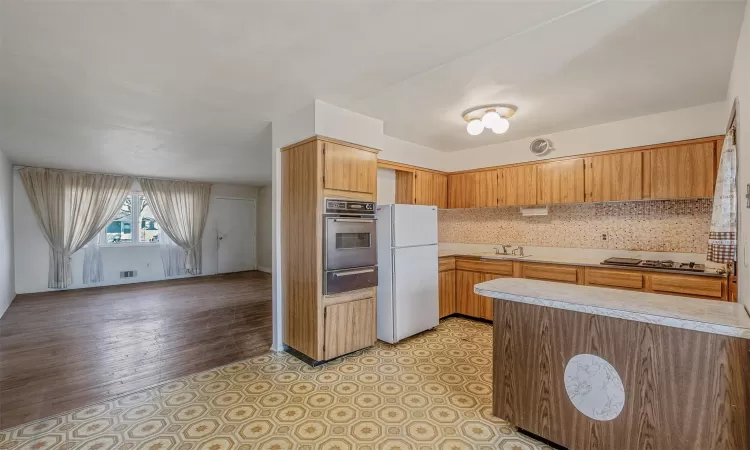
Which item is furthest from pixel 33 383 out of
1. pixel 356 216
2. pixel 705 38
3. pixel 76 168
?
pixel 705 38

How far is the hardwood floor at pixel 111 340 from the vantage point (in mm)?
2672

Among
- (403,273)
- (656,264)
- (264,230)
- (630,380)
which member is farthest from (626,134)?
(264,230)

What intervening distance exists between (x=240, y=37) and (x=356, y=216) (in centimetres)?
179

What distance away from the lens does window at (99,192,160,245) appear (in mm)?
7094

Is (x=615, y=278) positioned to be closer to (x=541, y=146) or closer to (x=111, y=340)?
(x=541, y=146)

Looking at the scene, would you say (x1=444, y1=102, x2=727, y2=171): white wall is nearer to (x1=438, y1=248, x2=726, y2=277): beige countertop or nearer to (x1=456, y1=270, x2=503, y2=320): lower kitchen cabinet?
(x1=438, y1=248, x2=726, y2=277): beige countertop

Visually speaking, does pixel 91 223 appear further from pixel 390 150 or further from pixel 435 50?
pixel 435 50

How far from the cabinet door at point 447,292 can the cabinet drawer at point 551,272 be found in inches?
36.9

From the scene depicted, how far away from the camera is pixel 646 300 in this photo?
5.86 ft

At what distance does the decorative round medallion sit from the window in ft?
27.9

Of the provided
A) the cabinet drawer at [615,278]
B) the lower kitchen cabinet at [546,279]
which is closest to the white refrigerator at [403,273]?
the lower kitchen cabinet at [546,279]

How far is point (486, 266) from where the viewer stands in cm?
430

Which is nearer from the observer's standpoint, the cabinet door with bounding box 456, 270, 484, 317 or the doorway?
the cabinet door with bounding box 456, 270, 484, 317

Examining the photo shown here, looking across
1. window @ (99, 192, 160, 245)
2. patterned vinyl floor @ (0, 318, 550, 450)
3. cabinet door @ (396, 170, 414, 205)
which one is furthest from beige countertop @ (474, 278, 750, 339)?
window @ (99, 192, 160, 245)
